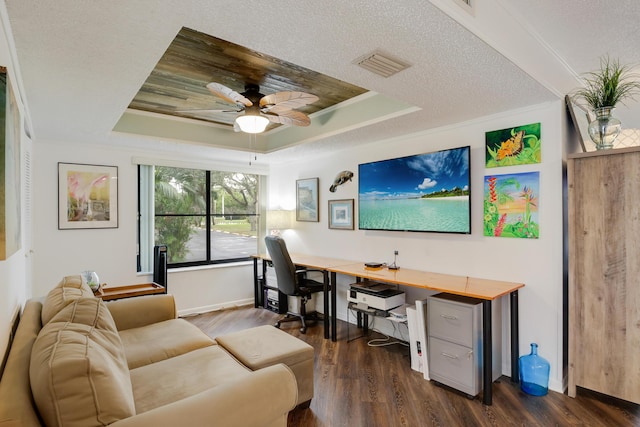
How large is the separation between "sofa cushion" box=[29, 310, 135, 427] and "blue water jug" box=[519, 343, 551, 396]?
105 inches

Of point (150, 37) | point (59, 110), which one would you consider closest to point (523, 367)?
point (150, 37)

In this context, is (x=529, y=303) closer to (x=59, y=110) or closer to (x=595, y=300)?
(x=595, y=300)

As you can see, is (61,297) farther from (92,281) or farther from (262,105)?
(262,105)

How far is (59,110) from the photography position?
2.68m

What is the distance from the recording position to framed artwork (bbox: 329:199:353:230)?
13.8ft

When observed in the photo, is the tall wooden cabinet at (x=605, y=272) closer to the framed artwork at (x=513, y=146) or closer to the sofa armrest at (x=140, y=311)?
the framed artwork at (x=513, y=146)

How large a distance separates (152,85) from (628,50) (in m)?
3.66

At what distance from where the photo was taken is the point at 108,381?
1.15 metres

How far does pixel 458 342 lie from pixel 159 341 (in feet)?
7.18

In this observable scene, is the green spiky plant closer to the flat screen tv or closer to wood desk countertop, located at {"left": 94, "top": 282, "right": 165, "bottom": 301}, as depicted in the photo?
the flat screen tv

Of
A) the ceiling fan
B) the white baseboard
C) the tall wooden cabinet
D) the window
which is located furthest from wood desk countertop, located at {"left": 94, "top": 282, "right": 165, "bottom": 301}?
the tall wooden cabinet

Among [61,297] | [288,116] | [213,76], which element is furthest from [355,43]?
[61,297]

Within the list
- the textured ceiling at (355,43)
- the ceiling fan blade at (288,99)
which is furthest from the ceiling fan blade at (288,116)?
the textured ceiling at (355,43)

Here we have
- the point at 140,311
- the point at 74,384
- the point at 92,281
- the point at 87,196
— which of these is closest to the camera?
the point at 74,384
